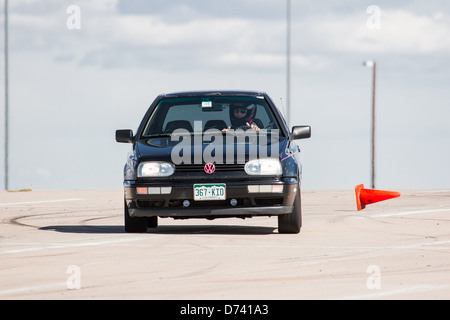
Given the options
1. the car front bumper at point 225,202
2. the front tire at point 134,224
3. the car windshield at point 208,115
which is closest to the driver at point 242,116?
the car windshield at point 208,115

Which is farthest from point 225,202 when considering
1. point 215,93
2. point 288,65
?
point 288,65

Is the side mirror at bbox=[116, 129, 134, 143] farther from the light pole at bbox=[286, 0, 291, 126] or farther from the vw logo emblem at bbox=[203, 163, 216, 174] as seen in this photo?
the light pole at bbox=[286, 0, 291, 126]

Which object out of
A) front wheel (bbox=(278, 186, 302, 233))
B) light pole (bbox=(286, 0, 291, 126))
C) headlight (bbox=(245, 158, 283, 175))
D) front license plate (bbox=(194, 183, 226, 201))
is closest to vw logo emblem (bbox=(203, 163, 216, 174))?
front license plate (bbox=(194, 183, 226, 201))

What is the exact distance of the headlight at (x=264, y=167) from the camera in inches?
456

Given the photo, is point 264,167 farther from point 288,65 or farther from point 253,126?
point 288,65

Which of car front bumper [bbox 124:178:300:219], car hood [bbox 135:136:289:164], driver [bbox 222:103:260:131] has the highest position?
driver [bbox 222:103:260:131]

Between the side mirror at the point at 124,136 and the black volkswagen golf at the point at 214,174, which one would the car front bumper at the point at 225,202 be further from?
the side mirror at the point at 124,136

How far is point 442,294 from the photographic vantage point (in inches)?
276

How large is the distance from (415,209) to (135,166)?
7.65 meters

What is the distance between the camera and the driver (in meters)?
12.6

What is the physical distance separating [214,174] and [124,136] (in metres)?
1.61

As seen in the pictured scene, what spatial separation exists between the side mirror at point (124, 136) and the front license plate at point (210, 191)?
4.77 ft

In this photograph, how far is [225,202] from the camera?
1161 cm
